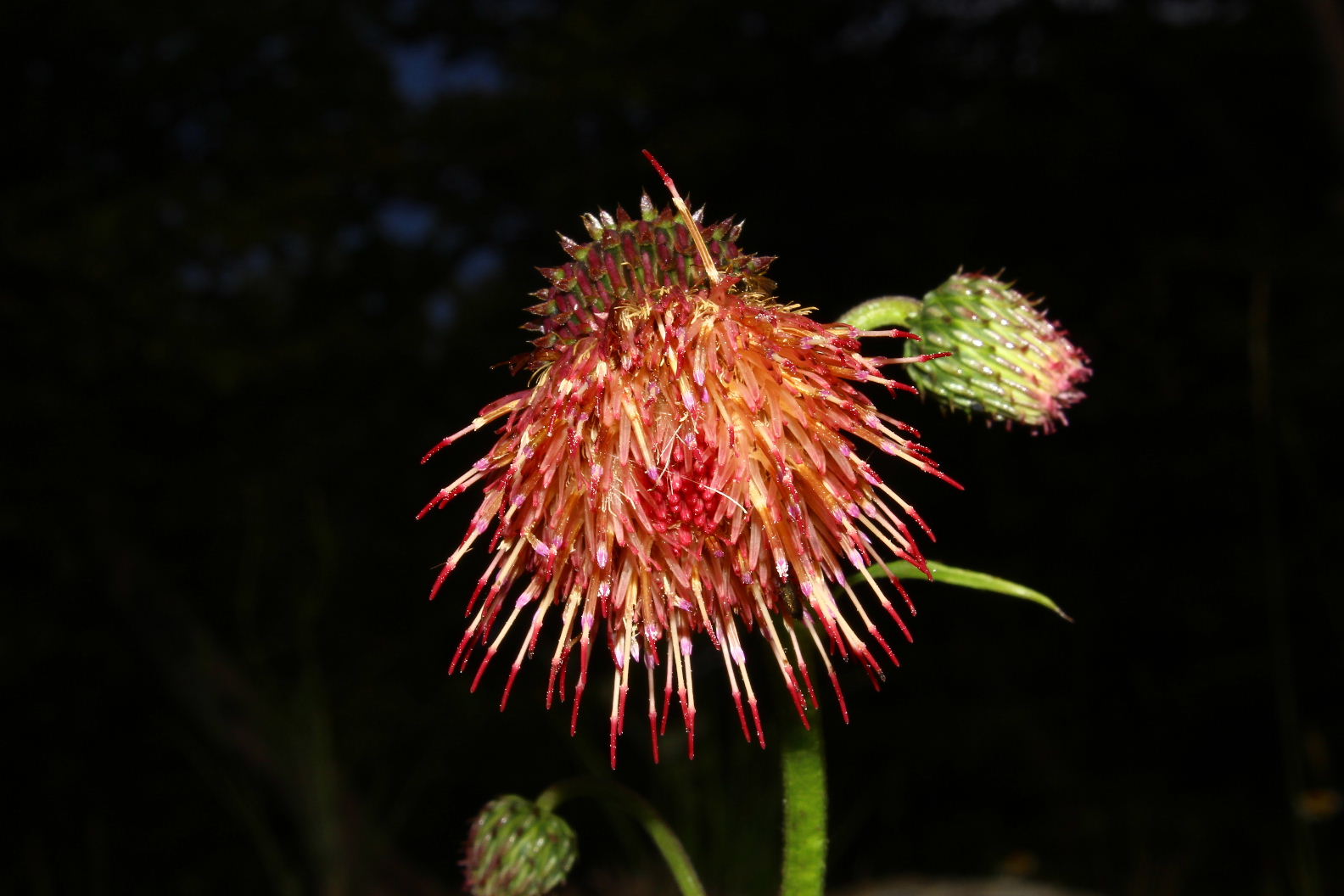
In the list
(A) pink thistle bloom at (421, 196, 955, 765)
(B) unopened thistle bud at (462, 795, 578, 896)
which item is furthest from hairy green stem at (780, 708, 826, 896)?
(B) unopened thistle bud at (462, 795, 578, 896)

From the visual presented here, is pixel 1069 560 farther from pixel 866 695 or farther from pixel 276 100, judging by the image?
pixel 276 100

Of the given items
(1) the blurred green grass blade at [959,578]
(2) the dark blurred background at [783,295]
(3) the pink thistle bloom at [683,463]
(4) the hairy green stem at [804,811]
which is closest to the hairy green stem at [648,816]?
(4) the hairy green stem at [804,811]

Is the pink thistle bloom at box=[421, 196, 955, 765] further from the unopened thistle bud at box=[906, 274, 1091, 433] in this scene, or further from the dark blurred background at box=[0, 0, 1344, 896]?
the dark blurred background at box=[0, 0, 1344, 896]

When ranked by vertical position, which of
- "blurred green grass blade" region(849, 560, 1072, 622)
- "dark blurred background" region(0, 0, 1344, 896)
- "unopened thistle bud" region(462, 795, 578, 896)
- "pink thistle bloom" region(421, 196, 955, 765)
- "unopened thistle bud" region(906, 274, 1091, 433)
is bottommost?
"unopened thistle bud" region(462, 795, 578, 896)

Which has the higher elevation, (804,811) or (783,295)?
(783,295)

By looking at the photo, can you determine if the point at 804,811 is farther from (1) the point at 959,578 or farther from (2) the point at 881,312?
(2) the point at 881,312

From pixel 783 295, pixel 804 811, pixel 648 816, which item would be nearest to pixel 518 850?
pixel 648 816
